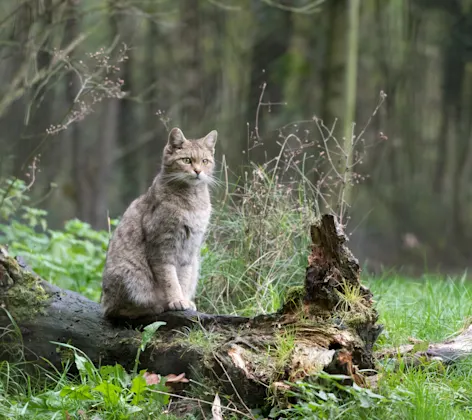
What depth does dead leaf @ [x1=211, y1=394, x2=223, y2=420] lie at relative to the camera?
3.38 m

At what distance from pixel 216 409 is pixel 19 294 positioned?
144cm

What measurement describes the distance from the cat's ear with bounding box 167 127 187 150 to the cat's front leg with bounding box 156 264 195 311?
87 centimetres

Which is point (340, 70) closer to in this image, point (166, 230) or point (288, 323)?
point (166, 230)

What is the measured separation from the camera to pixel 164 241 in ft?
14.7

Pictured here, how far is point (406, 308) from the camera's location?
17.3ft

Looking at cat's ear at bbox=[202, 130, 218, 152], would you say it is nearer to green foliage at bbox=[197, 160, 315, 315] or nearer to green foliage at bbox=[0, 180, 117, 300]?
green foliage at bbox=[197, 160, 315, 315]

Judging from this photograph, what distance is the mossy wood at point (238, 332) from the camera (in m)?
3.50

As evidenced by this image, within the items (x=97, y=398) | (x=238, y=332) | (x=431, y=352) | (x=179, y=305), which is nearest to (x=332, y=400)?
(x=238, y=332)

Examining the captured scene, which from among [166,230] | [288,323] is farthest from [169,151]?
[288,323]

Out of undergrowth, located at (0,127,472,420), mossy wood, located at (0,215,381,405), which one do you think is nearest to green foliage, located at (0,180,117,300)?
undergrowth, located at (0,127,472,420)

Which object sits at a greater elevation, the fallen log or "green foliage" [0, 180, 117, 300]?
"green foliage" [0, 180, 117, 300]

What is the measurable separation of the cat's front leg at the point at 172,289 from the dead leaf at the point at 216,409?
0.87 metres

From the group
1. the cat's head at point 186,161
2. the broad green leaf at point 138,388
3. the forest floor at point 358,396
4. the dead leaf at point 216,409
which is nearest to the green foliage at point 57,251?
the cat's head at point 186,161

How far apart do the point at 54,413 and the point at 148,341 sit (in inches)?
26.1
